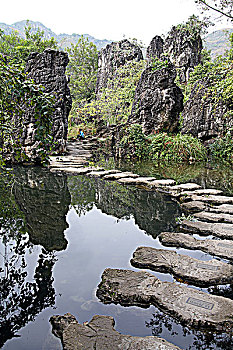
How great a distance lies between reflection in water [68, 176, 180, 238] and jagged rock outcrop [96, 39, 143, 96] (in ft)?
51.3

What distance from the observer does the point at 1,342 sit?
151cm

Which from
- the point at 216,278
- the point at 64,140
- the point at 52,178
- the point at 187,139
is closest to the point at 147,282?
the point at 216,278

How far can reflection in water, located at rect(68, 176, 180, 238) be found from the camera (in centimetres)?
358

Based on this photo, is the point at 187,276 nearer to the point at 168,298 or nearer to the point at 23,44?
the point at 168,298

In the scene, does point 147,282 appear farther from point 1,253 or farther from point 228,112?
point 228,112

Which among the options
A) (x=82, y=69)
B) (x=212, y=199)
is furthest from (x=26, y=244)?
(x=82, y=69)

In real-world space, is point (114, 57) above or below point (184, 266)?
above

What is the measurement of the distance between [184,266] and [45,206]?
2.61 metres

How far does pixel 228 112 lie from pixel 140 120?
3.43 meters

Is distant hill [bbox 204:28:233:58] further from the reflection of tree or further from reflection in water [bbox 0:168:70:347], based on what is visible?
the reflection of tree

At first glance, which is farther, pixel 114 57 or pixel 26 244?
pixel 114 57

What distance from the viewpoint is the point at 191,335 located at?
62.2 inches

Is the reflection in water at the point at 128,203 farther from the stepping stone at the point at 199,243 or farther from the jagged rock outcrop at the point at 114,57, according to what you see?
the jagged rock outcrop at the point at 114,57

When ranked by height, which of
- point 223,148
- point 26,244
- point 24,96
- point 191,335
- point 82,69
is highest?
point 82,69
